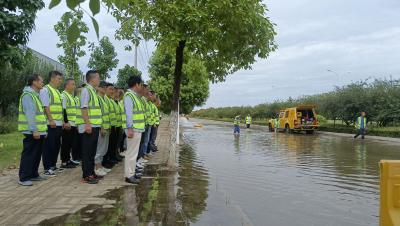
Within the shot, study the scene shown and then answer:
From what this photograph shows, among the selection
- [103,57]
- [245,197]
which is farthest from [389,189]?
[103,57]

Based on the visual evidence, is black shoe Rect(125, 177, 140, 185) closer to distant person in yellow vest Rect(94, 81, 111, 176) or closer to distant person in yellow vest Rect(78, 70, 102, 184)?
distant person in yellow vest Rect(78, 70, 102, 184)

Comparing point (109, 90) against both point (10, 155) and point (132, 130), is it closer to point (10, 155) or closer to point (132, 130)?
point (132, 130)

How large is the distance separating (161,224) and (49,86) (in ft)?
15.1

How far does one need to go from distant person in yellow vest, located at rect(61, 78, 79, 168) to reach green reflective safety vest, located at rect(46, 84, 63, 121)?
769mm

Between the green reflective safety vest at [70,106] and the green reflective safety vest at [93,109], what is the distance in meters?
1.86

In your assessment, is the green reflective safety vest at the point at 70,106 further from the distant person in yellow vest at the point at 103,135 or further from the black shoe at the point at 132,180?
the black shoe at the point at 132,180

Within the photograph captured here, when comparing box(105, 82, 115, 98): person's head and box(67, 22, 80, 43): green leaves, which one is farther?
box(105, 82, 115, 98): person's head

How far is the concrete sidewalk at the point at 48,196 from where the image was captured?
5988 millimetres

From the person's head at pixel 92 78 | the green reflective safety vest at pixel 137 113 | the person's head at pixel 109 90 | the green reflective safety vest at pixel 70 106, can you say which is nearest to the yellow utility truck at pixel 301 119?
the person's head at pixel 109 90

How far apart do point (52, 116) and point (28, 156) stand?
4.25 feet

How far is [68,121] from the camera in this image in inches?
405

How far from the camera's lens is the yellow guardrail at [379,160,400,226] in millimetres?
5051

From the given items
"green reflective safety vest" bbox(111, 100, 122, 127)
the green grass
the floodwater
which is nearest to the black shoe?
the floodwater

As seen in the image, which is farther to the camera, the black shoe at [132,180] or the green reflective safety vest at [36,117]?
the black shoe at [132,180]
